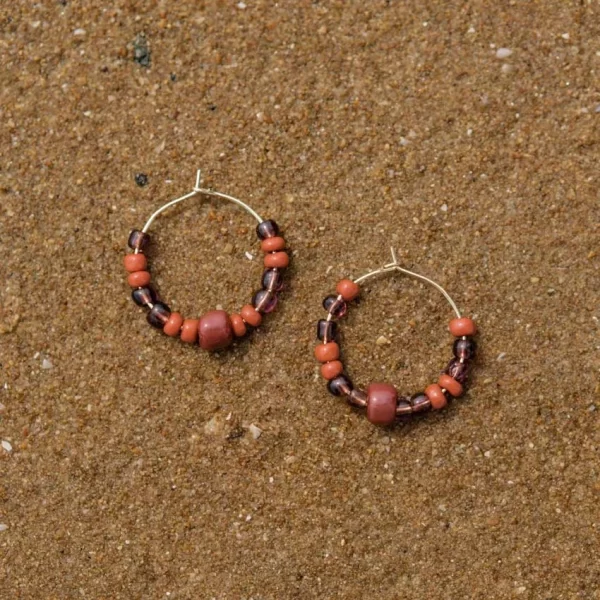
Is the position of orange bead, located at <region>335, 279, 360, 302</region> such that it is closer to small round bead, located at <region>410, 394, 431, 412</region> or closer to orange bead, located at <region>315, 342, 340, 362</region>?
orange bead, located at <region>315, 342, 340, 362</region>

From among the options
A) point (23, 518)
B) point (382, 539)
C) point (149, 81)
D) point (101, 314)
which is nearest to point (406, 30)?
point (149, 81)

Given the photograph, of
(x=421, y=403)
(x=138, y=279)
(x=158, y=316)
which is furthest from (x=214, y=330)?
(x=421, y=403)

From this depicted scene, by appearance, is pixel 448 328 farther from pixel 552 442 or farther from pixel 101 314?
pixel 101 314

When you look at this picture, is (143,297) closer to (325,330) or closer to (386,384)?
(325,330)

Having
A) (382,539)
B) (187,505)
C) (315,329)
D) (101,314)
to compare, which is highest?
(101,314)

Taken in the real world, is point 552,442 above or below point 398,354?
below

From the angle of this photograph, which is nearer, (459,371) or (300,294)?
(459,371)

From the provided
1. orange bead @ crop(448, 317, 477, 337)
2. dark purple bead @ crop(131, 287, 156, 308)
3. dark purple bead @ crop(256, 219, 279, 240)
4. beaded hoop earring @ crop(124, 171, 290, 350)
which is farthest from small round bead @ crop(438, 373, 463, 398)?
dark purple bead @ crop(131, 287, 156, 308)
